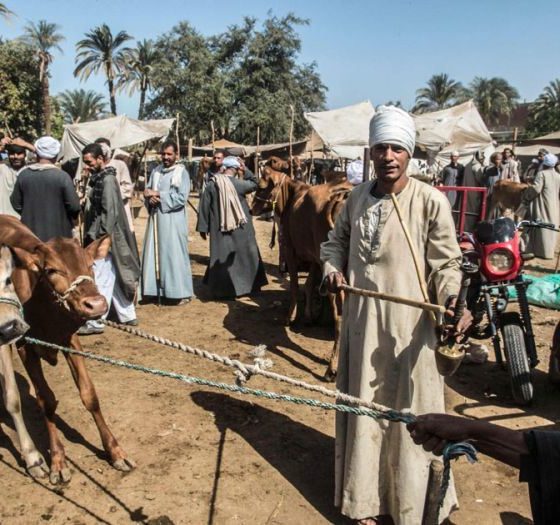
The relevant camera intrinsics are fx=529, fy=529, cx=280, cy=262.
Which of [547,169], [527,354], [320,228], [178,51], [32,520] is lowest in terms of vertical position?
[32,520]

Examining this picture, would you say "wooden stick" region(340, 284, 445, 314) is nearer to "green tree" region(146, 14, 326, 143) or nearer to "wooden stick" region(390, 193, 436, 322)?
"wooden stick" region(390, 193, 436, 322)

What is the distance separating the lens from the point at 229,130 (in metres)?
35.0

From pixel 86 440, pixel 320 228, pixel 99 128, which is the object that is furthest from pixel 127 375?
pixel 99 128

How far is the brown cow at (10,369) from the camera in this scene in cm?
254

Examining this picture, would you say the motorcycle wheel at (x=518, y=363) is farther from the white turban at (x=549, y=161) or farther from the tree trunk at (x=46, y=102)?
the tree trunk at (x=46, y=102)

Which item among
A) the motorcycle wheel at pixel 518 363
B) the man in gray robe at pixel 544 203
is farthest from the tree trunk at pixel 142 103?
the motorcycle wheel at pixel 518 363

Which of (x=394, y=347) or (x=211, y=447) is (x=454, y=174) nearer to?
(x=211, y=447)

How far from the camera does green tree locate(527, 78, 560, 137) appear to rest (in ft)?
138

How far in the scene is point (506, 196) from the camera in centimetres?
1097

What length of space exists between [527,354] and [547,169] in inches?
281

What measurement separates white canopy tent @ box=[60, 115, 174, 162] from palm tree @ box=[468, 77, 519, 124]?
163ft

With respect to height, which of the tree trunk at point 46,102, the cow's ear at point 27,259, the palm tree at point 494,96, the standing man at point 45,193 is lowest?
the cow's ear at point 27,259

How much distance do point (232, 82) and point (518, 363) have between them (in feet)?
109

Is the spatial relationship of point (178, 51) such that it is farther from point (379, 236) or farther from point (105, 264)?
point (379, 236)
